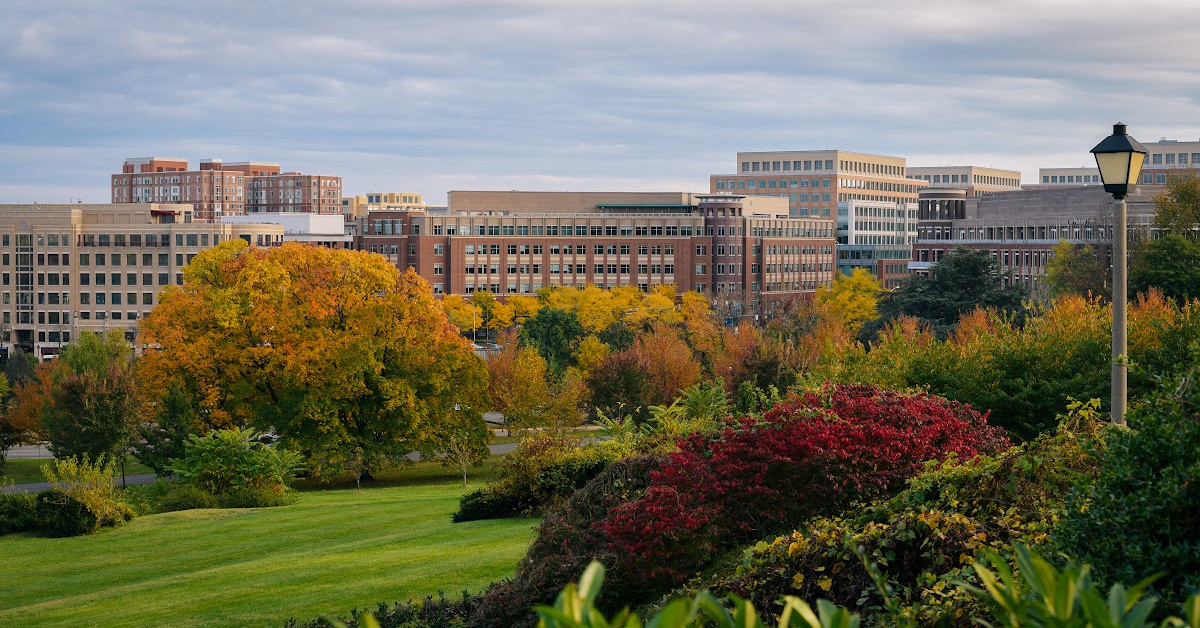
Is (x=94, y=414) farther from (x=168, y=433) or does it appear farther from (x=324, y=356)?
(x=324, y=356)

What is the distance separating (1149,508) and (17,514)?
33.1 metres

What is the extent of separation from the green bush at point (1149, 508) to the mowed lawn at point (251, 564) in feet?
40.2

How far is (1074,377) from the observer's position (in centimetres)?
2564

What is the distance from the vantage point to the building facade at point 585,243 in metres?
142

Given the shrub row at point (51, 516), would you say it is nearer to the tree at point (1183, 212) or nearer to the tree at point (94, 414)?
the tree at point (94, 414)

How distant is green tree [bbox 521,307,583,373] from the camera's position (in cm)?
8862

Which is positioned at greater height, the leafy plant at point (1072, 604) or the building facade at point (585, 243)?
the building facade at point (585, 243)

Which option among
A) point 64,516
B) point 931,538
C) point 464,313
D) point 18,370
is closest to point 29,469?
point 18,370

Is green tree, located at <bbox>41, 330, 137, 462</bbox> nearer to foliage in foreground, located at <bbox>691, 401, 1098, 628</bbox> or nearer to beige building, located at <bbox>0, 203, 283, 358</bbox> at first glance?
foliage in foreground, located at <bbox>691, 401, 1098, 628</bbox>

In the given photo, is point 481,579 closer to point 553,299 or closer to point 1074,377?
point 1074,377

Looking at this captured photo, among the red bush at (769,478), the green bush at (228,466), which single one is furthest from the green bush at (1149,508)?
the green bush at (228,466)

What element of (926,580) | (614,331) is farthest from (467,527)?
(614,331)

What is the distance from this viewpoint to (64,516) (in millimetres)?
33469

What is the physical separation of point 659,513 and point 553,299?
103392 mm
